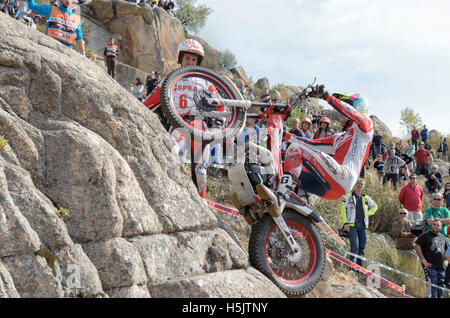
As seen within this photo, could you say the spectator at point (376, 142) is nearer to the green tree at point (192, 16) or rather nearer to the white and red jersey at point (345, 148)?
the white and red jersey at point (345, 148)

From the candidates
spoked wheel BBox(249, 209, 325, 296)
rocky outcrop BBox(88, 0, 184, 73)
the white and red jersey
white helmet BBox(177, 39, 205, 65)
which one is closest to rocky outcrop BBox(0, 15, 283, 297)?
spoked wheel BBox(249, 209, 325, 296)

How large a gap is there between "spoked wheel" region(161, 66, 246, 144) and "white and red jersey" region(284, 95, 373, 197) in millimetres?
859

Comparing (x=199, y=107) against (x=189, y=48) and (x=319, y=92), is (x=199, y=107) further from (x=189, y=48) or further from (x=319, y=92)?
(x=319, y=92)

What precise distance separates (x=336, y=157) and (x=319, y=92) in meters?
1.05

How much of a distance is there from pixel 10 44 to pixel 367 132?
427cm

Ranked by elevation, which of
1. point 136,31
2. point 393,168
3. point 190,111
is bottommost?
point 393,168

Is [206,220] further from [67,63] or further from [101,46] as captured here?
[101,46]

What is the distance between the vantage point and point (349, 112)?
557 cm

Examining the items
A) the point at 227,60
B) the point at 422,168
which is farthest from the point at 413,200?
the point at 227,60

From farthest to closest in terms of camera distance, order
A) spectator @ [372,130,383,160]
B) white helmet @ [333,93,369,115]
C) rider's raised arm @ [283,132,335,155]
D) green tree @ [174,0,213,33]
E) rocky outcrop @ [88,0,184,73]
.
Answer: green tree @ [174,0,213,33] < rocky outcrop @ [88,0,184,73] < spectator @ [372,130,383,160] < rider's raised arm @ [283,132,335,155] < white helmet @ [333,93,369,115]

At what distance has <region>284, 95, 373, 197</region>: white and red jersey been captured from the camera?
547 centimetres

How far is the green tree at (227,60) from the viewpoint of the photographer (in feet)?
135

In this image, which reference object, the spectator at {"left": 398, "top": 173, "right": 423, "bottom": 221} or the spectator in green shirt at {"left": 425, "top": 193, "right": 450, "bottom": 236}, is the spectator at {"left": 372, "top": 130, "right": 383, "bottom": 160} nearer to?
the spectator at {"left": 398, "top": 173, "right": 423, "bottom": 221}
